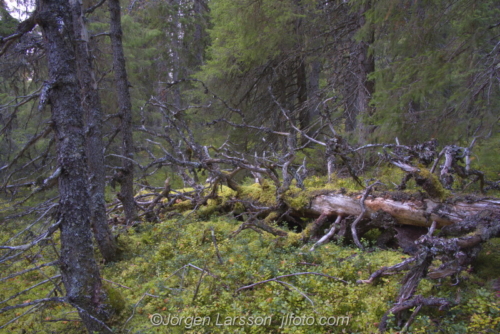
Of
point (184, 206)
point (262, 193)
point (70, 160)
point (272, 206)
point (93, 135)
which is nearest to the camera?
point (70, 160)

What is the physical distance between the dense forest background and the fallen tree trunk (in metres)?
0.03

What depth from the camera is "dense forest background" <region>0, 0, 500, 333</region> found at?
346cm

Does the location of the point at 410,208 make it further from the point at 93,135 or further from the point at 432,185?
the point at 93,135

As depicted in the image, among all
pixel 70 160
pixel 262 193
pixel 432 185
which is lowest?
pixel 262 193

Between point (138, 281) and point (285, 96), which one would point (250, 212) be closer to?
point (138, 281)

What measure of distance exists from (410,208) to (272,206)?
2.61 metres

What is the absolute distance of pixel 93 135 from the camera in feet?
18.6

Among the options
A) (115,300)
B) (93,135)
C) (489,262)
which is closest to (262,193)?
(93,135)

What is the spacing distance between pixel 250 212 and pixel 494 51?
17.7 feet

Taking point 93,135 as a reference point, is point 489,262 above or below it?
below

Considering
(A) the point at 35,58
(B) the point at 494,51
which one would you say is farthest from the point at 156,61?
(B) the point at 494,51

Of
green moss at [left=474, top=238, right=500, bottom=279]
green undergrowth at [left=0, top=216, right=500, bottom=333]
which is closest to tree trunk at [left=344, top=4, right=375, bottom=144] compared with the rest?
green moss at [left=474, top=238, right=500, bottom=279]

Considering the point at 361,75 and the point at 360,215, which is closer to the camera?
the point at 360,215

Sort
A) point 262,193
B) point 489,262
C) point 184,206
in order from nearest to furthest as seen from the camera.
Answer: point 489,262
point 262,193
point 184,206
